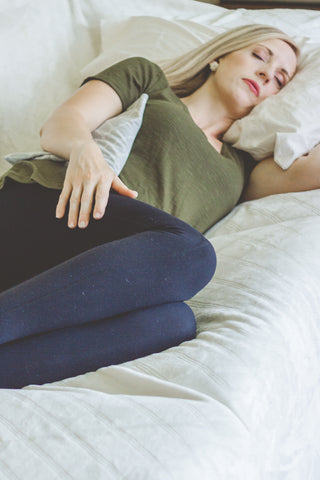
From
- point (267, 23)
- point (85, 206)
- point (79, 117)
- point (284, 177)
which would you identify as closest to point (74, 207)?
point (85, 206)

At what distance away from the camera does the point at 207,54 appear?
1496 millimetres

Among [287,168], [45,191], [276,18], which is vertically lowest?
[287,168]

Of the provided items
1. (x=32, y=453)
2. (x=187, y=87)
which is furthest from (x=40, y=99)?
(x=32, y=453)

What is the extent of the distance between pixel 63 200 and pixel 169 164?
11.8 inches

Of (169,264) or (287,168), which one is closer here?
(169,264)

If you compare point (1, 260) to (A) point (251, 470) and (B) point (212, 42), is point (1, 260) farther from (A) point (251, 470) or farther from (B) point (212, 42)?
(B) point (212, 42)

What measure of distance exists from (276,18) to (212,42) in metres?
0.51

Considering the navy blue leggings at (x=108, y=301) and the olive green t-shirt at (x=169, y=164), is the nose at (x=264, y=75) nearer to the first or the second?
the olive green t-shirt at (x=169, y=164)

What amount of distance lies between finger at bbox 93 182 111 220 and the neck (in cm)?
56

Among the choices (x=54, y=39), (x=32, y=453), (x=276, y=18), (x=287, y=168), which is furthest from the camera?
(x=276, y=18)

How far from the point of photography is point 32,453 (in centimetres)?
56

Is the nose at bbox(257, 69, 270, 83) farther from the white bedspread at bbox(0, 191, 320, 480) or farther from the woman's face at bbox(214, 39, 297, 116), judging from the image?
the white bedspread at bbox(0, 191, 320, 480)

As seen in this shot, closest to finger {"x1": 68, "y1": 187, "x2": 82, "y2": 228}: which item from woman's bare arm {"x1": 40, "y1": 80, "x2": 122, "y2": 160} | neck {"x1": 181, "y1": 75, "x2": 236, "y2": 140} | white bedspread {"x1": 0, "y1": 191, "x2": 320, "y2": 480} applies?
woman's bare arm {"x1": 40, "y1": 80, "x2": 122, "y2": 160}

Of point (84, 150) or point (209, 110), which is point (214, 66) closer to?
point (209, 110)
